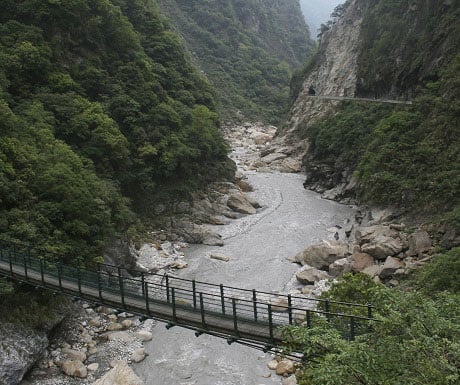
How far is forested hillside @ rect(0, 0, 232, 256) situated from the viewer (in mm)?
18828

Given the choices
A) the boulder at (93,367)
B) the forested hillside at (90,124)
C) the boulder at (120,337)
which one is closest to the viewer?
the boulder at (93,367)

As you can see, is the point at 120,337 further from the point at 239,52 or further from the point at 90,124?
the point at 239,52

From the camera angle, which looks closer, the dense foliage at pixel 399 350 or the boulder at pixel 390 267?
the dense foliage at pixel 399 350

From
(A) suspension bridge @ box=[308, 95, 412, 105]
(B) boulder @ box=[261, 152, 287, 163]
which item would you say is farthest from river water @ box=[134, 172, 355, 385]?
(A) suspension bridge @ box=[308, 95, 412, 105]

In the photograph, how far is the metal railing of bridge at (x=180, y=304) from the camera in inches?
384

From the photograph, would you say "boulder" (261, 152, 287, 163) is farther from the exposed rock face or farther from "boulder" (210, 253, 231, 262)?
"boulder" (210, 253, 231, 262)

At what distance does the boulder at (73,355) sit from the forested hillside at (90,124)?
153 inches

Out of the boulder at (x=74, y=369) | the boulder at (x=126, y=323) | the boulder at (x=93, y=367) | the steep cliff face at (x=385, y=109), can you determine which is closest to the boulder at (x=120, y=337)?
the boulder at (x=126, y=323)

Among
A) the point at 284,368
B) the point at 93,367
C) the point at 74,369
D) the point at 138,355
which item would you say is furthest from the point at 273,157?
the point at 74,369

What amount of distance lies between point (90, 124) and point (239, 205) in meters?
13.3

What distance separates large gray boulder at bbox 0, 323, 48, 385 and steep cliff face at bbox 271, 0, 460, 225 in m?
19.2

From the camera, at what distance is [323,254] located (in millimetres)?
23391

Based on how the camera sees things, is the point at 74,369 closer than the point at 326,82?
Yes

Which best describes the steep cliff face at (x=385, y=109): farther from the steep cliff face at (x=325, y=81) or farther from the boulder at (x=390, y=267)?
the boulder at (x=390, y=267)
